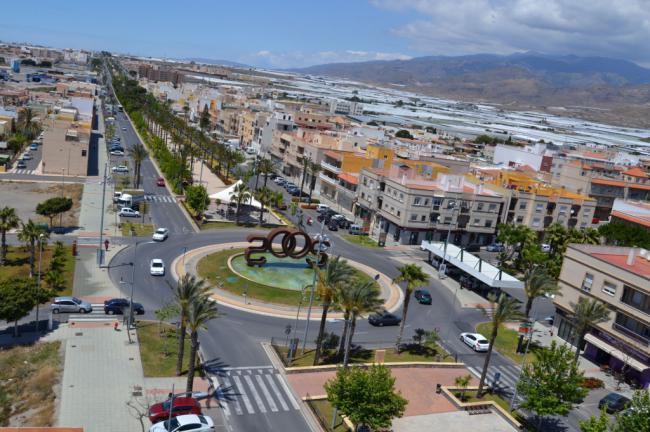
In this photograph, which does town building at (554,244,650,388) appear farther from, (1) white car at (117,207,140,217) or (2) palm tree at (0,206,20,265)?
(1) white car at (117,207,140,217)

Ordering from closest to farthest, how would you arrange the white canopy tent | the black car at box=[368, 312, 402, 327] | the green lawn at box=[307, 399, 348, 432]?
1. the green lawn at box=[307, 399, 348, 432]
2. the black car at box=[368, 312, 402, 327]
3. the white canopy tent

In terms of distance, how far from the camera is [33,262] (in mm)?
56000

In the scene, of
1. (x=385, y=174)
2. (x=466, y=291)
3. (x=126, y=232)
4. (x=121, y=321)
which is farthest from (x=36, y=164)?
(x=466, y=291)

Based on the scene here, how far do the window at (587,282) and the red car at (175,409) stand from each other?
3671cm

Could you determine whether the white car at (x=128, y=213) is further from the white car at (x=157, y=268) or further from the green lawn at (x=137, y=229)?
the white car at (x=157, y=268)

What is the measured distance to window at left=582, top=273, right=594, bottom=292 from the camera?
173 feet

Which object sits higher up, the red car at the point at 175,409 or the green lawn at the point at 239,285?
the red car at the point at 175,409

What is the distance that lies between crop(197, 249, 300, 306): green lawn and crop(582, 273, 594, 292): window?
2697cm

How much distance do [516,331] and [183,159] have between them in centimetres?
6603

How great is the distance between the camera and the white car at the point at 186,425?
32406 mm

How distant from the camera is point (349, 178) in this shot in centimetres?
10406

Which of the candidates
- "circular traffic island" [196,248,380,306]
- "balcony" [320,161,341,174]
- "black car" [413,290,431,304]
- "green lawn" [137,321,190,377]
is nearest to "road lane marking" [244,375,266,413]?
"green lawn" [137,321,190,377]

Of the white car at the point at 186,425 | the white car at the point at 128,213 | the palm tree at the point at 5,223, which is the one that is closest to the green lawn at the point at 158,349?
the white car at the point at 186,425

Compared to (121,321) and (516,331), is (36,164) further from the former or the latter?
(516,331)
